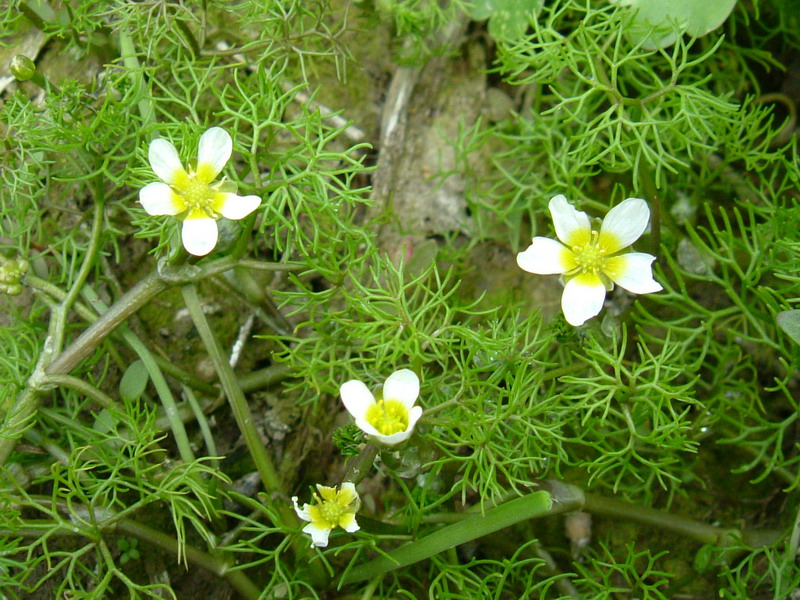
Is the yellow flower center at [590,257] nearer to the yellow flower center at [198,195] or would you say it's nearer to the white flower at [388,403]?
the white flower at [388,403]

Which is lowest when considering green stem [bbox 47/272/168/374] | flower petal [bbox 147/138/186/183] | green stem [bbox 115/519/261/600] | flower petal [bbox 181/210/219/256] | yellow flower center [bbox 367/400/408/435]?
green stem [bbox 115/519/261/600]

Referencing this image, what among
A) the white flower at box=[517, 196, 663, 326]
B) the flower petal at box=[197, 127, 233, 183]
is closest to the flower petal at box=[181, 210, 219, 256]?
the flower petal at box=[197, 127, 233, 183]

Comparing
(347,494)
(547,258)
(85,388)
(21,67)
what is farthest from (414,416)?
(21,67)

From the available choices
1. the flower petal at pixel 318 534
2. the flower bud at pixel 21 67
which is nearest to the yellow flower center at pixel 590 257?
the flower petal at pixel 318 534

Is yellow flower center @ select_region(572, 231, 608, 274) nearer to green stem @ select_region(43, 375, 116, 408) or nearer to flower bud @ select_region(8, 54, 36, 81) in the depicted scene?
green stem @ select_region(43, 375, 116, 408)

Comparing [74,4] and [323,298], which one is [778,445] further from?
[74,4]

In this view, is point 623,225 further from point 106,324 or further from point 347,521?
point 106,324
